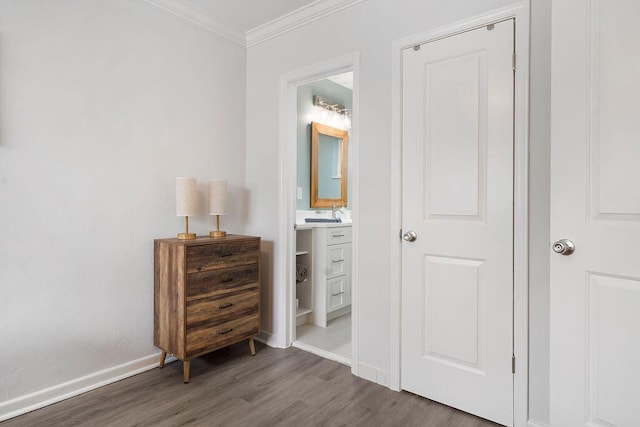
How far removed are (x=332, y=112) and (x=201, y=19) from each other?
1695 millimetres

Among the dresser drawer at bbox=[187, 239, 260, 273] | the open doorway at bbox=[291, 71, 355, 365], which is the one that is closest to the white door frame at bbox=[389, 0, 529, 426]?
the open doorway at bbox=[291, 71, 355, 365]

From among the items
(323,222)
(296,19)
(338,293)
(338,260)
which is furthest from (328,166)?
(296,19)

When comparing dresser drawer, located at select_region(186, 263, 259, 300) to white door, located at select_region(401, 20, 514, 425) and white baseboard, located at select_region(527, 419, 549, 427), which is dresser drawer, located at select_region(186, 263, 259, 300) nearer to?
white door, located at select_region(401, 20, 514, 425)

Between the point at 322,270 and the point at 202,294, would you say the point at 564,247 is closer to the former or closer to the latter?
the point at 202,294

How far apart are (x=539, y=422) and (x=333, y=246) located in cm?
205

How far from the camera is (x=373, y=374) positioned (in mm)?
2268

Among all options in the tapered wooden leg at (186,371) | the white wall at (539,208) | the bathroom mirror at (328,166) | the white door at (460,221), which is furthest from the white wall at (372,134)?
the bathroom mirror at (328,166)

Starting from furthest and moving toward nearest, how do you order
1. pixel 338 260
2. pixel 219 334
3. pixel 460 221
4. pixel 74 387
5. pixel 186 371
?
pixel 338 260
pixel 219 334
pixel 186 371
pixel 74 387
pixel 460 221

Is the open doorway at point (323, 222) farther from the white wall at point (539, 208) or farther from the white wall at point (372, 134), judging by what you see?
the white wall at point (539, 208)

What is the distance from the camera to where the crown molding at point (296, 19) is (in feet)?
7.95

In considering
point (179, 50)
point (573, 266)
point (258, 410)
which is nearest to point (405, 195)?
point (573, 266)

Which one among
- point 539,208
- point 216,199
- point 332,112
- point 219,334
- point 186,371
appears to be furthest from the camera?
point 332,112

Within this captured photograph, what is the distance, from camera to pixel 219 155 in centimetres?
287

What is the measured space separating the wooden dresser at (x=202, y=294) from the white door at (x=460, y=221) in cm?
112
